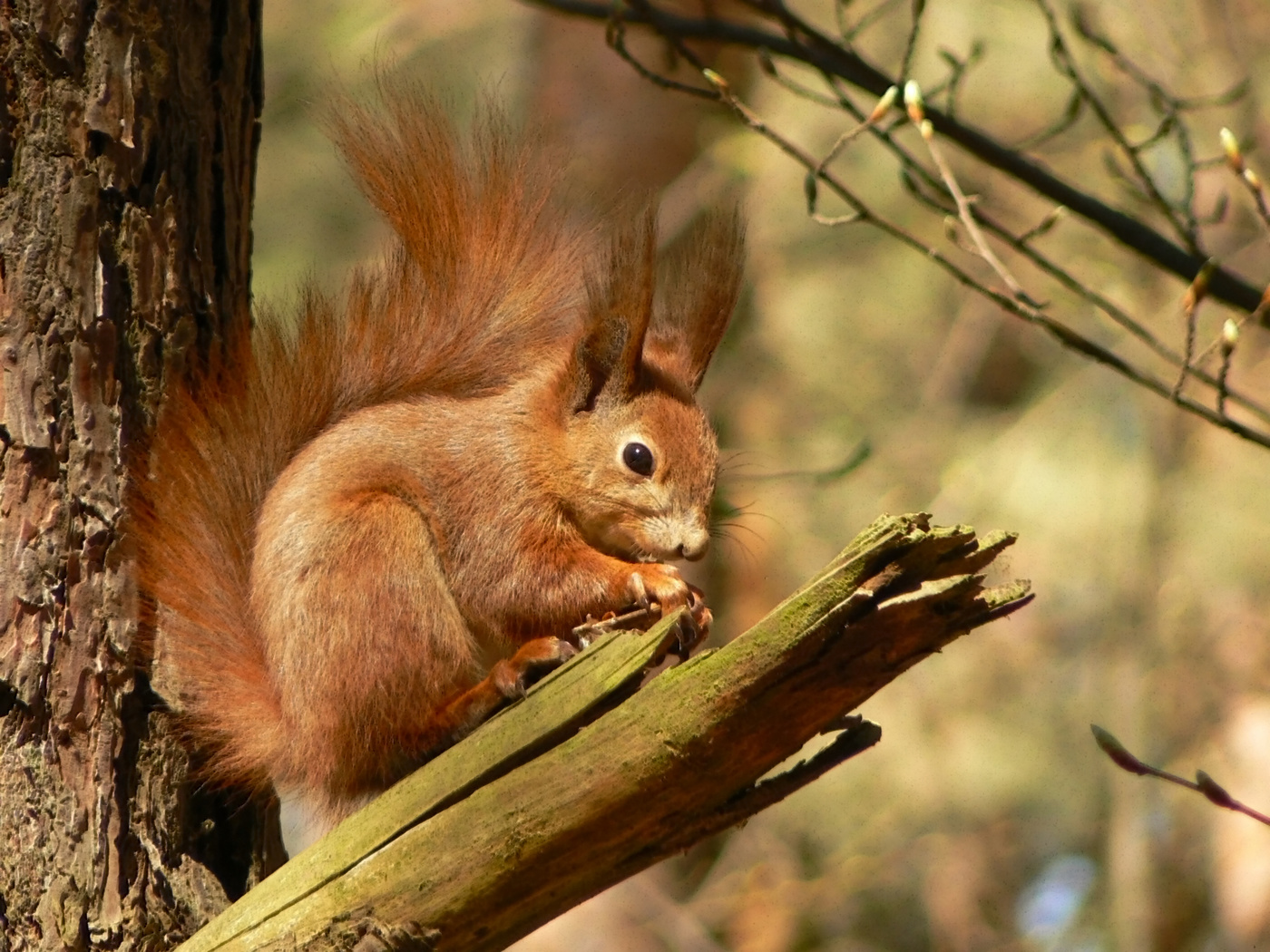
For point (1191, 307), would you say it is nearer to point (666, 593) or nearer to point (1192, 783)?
point (1192, 783)

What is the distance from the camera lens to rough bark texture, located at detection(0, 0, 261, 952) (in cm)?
192

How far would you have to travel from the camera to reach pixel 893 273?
7.29m

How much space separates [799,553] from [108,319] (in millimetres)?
4126

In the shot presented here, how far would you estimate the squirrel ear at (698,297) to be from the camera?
2.55 meters

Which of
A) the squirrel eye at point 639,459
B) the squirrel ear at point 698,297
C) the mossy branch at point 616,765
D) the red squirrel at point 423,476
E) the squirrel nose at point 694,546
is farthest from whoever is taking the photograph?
the squirrel ear at point 698,297

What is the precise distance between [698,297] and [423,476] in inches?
27.6

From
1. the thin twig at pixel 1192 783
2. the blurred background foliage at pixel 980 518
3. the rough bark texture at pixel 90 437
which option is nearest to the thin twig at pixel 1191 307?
the thin twig at pixel 1192 783

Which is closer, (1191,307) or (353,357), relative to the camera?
(1191,307)

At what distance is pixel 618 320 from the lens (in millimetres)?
2381

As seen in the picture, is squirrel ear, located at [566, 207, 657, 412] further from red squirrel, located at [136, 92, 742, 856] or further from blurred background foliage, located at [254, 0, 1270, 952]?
blurred background foliage, located at [254, 0, 1270, 952]

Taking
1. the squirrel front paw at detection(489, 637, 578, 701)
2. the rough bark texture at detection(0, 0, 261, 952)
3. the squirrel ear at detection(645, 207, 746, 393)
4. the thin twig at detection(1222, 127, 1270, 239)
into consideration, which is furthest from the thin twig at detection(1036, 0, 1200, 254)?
the rough bark texture at detection(0, 0, 261, 952)

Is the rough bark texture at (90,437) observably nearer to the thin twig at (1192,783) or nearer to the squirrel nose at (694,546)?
the squirrel nose at (694,546)

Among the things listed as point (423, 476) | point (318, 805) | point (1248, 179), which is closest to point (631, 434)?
point (423, 476)

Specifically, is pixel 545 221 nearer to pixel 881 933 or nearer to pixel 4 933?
pixel 4 933
